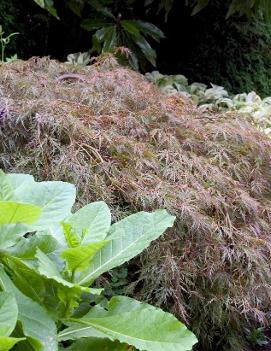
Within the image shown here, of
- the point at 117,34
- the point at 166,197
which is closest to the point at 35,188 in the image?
the point at 166,197

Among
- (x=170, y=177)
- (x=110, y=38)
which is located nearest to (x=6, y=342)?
(x=170, y=177)

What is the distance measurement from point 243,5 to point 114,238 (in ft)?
12.5

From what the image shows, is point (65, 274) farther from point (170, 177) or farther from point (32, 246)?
point (170, 177)

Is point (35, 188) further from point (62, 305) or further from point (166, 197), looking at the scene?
point (166, 197)

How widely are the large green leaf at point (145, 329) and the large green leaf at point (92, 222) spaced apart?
15 centimetres

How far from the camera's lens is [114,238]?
1073 millimetres

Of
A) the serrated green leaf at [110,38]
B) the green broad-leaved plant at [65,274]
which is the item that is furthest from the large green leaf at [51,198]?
the serrated green leaf at [110,38]

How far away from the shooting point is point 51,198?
105 cm

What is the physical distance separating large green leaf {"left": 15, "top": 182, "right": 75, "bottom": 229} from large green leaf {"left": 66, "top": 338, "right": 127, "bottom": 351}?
22 cm

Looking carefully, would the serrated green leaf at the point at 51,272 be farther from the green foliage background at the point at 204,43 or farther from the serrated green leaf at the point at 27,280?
the green foliage background at the point at 204,43

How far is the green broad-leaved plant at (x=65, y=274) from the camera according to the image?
912 millimetres

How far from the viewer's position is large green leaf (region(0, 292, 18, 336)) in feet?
2.70

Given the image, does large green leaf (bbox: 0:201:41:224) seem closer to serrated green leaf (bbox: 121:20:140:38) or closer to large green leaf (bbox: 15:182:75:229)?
large green leaf (bbox: 15:182:75:229)

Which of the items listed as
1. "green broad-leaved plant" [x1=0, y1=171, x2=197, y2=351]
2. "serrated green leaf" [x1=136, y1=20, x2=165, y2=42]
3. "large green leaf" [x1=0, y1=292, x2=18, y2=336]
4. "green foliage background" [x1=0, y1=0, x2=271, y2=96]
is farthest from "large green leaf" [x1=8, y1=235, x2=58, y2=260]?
"green foliage background" [x1=0, y1=0, x2=271, y2=96]
